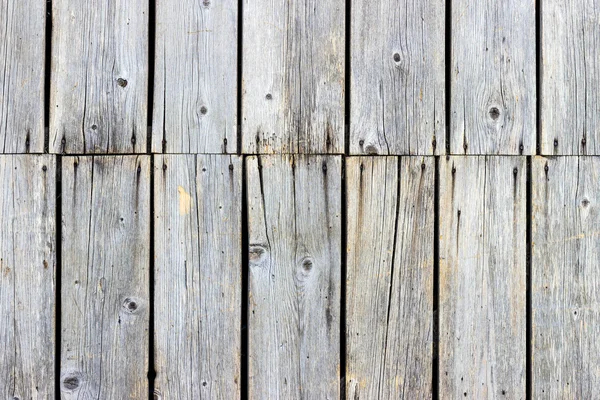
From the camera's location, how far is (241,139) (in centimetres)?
138

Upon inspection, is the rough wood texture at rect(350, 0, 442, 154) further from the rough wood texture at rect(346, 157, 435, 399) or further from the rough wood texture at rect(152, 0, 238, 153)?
the rough wood texture at rect(152, 0, 238, 153)

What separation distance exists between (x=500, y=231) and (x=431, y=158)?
0.88ft

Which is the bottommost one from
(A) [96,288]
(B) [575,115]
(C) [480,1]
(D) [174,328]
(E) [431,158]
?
(D) [174,328]

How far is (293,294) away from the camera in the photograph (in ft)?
4.49

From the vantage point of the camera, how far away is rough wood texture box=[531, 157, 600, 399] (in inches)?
54.7

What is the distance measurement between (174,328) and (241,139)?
1.73ft

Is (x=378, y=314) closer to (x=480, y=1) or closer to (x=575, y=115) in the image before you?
(x=575, y=115)

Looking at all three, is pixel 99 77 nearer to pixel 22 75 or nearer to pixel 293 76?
pixel 22 75

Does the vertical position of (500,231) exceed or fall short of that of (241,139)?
it falls short

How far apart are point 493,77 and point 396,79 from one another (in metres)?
0.26

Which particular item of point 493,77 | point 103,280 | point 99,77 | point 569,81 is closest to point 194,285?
point 103,280

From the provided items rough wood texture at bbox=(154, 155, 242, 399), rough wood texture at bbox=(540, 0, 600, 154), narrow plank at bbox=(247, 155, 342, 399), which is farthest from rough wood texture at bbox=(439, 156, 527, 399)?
rough wood texture at bbox=(154, 155, 242, 399)

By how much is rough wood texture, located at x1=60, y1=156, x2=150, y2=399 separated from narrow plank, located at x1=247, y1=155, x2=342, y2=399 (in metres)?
0.29

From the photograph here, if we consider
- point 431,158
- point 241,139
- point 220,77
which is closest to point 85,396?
point 241,139
